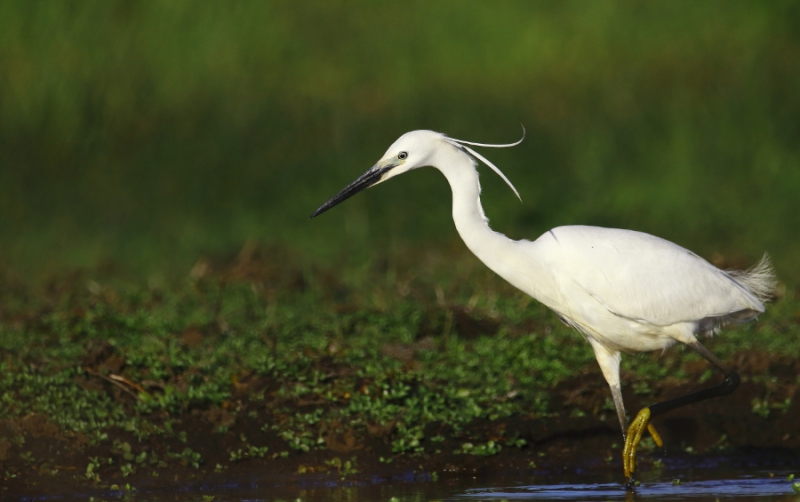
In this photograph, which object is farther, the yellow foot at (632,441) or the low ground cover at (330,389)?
the low ground cover at (330,389)

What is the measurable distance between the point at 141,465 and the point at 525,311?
311cm

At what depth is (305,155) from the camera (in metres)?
11.2

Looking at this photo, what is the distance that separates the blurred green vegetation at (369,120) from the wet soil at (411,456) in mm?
3348

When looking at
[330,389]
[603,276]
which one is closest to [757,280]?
[603,276]

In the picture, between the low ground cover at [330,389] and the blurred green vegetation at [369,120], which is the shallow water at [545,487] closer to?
the low ground cover at [330,389]

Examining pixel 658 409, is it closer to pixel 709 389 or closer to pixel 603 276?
pixel 709 389

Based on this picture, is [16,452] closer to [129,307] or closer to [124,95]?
[129,307]

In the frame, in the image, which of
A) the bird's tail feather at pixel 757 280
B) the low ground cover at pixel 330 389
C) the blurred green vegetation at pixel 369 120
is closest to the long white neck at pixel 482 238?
the low ground cover at pixel 330 389

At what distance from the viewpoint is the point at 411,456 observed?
548 cm

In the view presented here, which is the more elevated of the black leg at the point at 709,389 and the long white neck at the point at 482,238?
the long white neck at the point at 482,238

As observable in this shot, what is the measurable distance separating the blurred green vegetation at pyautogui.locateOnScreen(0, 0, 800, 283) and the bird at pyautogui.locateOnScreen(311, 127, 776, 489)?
378 centimetres

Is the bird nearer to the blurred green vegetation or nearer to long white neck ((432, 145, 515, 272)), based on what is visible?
long white neck ((432, 145, 515, 272))

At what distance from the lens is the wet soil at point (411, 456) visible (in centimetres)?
521

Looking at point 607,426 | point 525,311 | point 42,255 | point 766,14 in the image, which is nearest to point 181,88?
point 42,255
